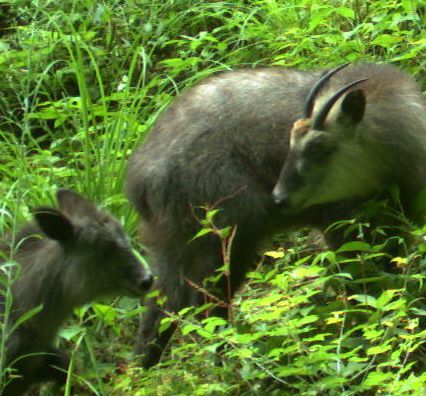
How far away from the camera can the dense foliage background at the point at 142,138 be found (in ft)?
15.5

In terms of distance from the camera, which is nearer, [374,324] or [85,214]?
[374,324]

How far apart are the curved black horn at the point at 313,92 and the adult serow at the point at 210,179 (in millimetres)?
19

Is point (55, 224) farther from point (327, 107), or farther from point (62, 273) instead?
point (327, 107)

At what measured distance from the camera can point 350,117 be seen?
578 centimetres

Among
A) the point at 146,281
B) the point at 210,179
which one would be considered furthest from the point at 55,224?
the point at 210,179

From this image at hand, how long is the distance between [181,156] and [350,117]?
2.99 feet

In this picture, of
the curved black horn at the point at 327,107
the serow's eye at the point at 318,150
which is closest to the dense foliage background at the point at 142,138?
the serow's eye at the point at 318,150

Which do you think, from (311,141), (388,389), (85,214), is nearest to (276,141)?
(311,141)

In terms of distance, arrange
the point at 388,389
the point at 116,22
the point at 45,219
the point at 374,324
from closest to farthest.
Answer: the point at 388,389, the point at 374,324, the point at 45,219, the point at 116,22

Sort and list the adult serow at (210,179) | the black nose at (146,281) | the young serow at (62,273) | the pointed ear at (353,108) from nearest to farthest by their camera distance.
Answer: the young serow at (62,273)
the black nose at (146,281)
the pointed ear at (353,108)
the adult serow at (210,179)

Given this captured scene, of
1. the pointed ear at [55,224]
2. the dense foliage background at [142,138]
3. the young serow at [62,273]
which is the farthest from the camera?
the young serow at [62,273]

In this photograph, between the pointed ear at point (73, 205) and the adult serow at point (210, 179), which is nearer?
the pointed ear at point (73, 205)

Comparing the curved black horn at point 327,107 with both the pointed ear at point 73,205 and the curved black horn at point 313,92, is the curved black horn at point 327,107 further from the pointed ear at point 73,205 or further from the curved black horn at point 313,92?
the pointed ear at point 73,205

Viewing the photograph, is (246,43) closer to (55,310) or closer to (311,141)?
(311,141)
